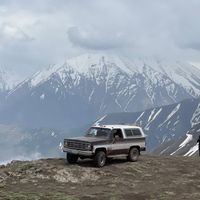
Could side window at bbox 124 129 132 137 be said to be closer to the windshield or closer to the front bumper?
the windshield

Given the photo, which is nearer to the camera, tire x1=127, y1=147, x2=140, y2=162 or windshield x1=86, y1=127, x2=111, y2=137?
windshield x1=86, y1=127, x2=111, y2=137

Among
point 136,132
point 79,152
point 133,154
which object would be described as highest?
point 136,132

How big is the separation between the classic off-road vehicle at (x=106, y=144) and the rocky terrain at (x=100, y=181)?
0.78 m

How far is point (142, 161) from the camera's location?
117ft

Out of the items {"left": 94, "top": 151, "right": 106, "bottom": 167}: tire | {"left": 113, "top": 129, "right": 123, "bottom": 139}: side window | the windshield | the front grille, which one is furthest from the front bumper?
{"left": 113, "top": 129, "right": 123, "bottom": 139}: side window

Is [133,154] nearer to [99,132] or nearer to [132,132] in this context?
[132,132]

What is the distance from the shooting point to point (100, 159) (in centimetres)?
3195

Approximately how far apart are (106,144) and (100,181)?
220 inches

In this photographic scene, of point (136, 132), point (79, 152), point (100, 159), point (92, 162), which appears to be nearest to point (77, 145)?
point (79, 152)

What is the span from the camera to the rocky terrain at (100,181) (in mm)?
23719

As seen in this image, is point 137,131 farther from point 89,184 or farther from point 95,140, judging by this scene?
point 89,184

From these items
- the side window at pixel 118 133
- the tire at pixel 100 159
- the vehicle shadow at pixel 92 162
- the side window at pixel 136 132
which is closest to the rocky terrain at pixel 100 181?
the vehicle shadow at pixel 92 162

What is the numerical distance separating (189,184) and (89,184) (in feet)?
18.9

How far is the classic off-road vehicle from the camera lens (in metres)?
31.8
